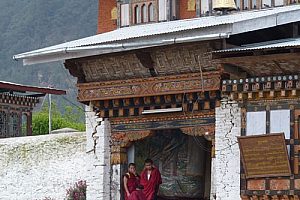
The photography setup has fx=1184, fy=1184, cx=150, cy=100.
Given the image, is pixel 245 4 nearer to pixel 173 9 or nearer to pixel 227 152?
pixel 173 9

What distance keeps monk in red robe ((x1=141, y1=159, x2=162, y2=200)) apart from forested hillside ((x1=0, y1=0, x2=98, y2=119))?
46.0 metres

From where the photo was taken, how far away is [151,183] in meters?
19.4

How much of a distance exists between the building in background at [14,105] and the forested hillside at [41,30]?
3785 cm

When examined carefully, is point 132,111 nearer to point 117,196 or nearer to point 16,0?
point 117,196


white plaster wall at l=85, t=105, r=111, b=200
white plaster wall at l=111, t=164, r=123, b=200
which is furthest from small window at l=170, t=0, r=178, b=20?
white plaster wall at l=111, t=164, r=123, b=200

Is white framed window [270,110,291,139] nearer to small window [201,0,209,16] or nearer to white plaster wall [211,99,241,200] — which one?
white plaster wall [211,99,241,200]

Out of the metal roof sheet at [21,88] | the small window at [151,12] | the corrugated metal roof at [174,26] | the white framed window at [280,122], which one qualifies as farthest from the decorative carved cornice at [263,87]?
the metal roof sheet at [21,88]

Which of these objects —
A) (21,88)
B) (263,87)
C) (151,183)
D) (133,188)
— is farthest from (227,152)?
(21,88)

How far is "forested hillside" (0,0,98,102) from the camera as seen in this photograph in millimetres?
67250

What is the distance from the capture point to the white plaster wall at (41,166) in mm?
21391

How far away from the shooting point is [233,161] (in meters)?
18.0

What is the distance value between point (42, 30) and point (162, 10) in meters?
53.1

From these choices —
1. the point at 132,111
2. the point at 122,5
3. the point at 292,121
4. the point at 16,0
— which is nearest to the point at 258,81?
the point at 292,121

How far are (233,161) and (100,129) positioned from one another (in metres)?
2.74
